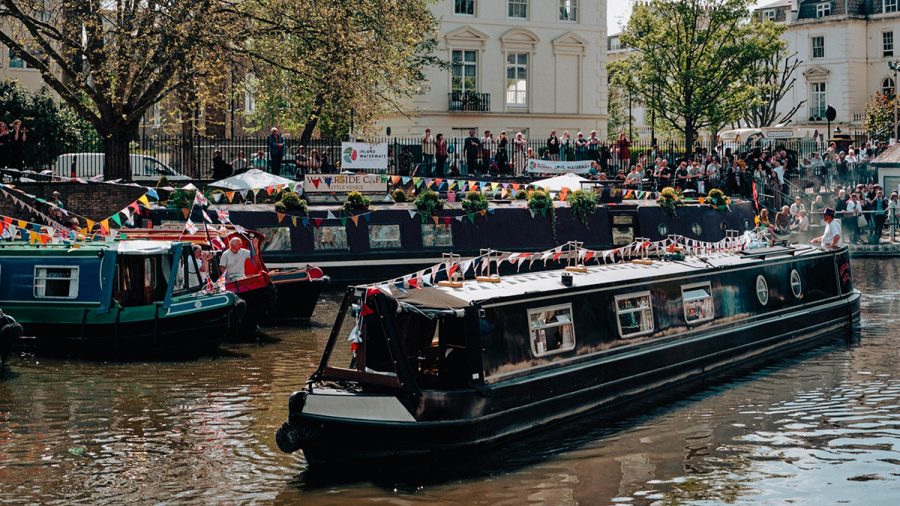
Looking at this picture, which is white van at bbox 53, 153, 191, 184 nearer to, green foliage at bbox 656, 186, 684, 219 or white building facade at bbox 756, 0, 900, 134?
green foliage at bbox 656, 186, 684, 219

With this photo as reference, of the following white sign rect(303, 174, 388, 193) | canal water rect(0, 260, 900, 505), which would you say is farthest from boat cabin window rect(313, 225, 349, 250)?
canal water rect(0, 260, 900, 505)

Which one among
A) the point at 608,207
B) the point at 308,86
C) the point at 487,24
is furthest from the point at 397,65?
the point at 487,24

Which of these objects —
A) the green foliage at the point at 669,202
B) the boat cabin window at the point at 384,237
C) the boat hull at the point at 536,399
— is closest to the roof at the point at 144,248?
the boat hull at the point at 536,399

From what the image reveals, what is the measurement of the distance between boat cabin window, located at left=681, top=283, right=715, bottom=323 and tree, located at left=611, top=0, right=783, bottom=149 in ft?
118

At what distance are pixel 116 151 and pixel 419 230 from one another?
8601 millimetres

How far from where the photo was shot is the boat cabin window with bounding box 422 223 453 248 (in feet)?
98.2

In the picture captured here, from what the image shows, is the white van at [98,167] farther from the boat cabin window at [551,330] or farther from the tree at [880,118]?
the tree at [880,118]

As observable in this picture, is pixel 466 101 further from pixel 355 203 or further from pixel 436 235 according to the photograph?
pixel 355 203

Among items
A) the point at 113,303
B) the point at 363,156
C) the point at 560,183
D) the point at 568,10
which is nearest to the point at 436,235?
the point at 363,156

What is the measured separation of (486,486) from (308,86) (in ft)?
69.5

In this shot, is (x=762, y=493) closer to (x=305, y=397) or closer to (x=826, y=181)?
(x=305, y=397)

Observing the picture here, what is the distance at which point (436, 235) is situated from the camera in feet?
98.7

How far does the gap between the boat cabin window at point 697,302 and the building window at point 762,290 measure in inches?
67.7

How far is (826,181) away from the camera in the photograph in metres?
44.7
